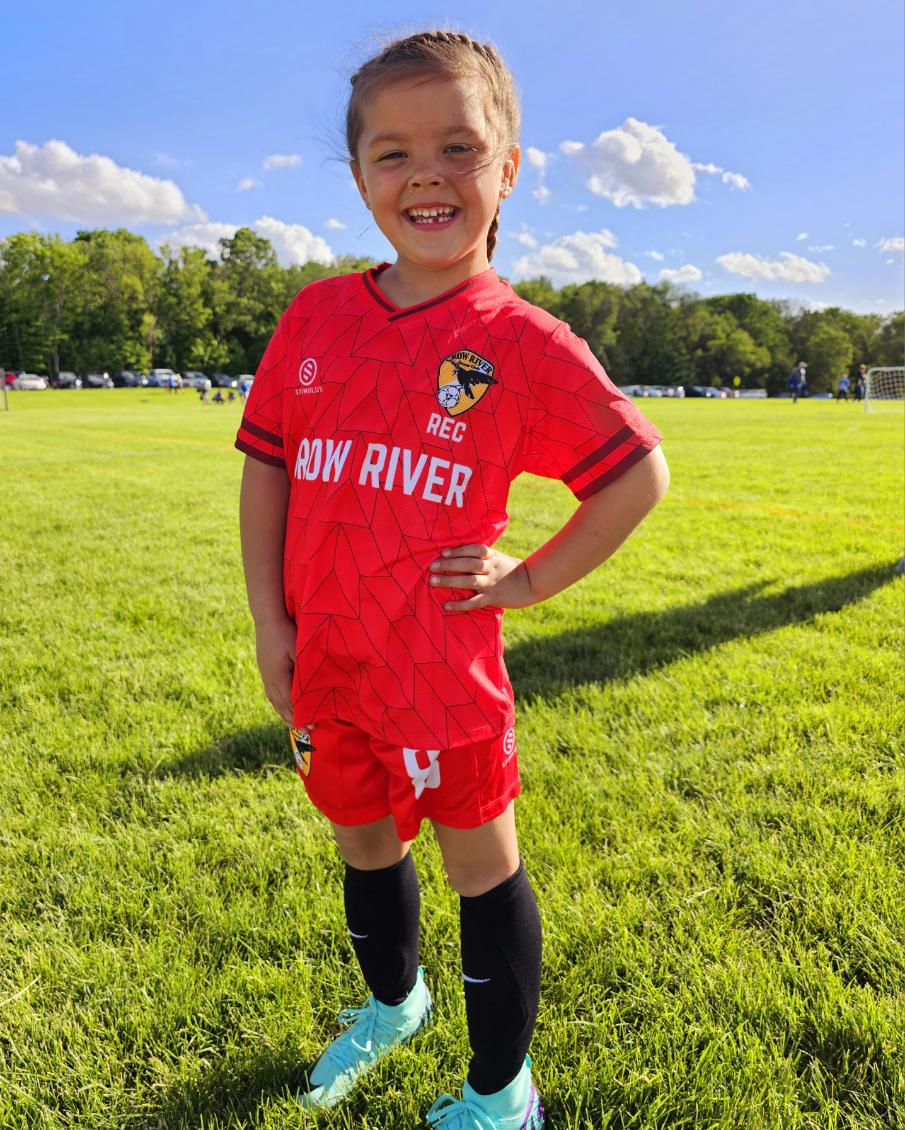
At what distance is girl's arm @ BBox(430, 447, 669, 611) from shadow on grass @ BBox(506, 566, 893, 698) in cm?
213

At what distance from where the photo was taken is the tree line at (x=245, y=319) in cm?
6681

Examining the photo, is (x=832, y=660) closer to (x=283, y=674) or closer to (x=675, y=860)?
(x=675, y=860)

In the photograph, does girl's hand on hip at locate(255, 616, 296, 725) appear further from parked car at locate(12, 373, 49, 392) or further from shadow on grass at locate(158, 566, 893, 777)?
parked car at locate(12, 373, 49, 392)

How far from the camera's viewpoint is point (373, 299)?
4.82 ft

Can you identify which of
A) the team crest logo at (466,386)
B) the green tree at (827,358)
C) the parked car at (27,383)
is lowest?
the team crest logo at (466,386)

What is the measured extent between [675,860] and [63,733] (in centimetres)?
258

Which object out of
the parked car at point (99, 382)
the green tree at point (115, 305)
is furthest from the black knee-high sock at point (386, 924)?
the green tree at point (115, 305)

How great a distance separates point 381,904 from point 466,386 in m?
1.18

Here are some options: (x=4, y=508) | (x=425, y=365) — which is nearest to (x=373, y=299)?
(x=425, y=365)

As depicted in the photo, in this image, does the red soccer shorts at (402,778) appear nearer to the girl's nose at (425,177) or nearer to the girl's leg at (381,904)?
the girl's leg at (381,904)

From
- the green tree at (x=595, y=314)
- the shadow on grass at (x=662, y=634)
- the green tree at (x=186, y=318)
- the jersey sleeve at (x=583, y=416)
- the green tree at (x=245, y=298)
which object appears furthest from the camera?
the green tree at (x=595, y=314)

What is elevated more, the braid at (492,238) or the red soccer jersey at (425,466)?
the braid at (492,238)

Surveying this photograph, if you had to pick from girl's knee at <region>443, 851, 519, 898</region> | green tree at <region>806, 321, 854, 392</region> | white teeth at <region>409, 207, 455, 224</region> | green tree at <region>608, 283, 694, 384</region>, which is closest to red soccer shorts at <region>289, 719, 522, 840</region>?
girl's knee at <region>443, 851, 519, 898</region>

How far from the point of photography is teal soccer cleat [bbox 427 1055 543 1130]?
59.7 inches
